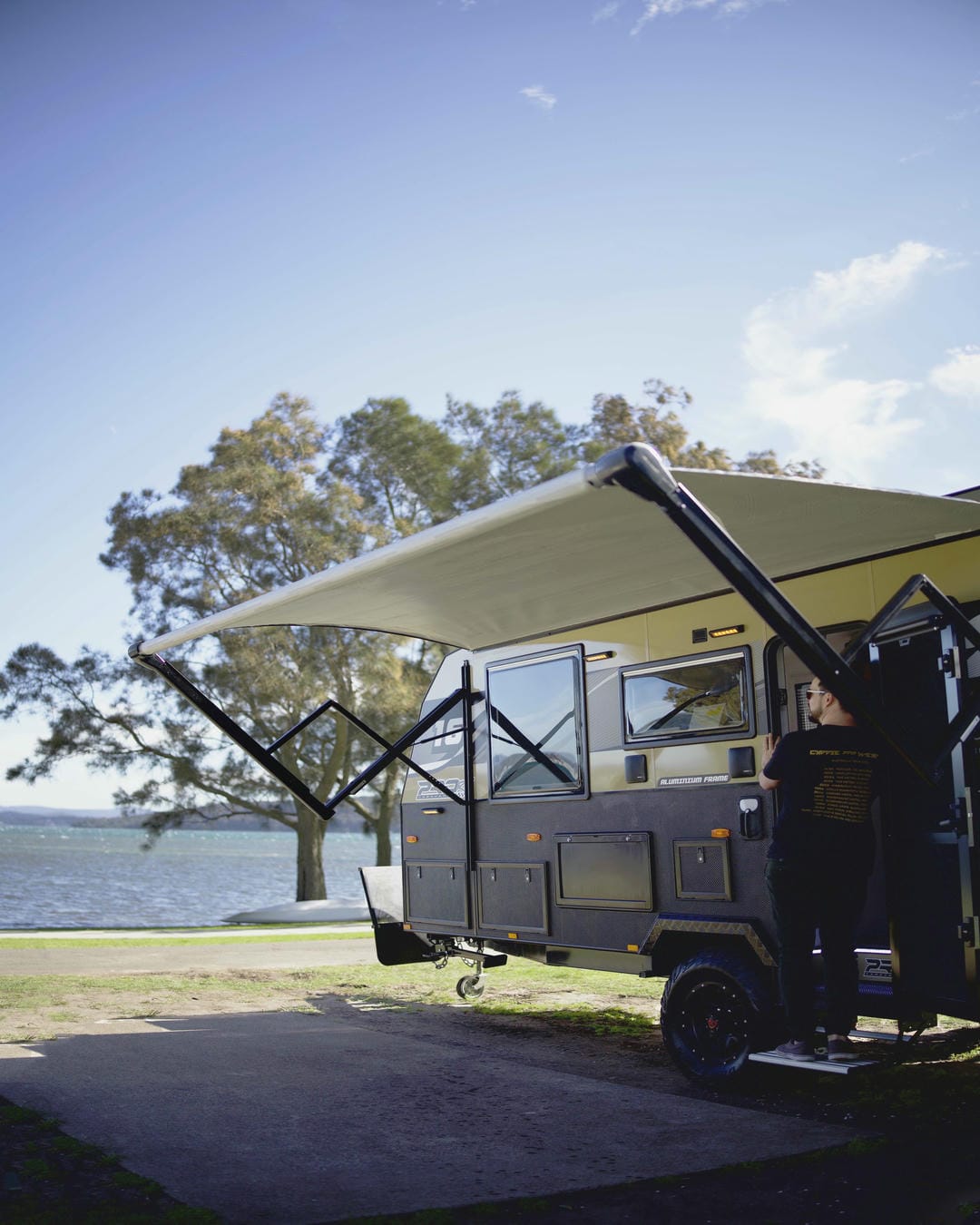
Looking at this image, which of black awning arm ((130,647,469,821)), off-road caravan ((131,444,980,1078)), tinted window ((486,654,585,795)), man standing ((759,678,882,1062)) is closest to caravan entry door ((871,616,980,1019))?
off-road caravan ((131,444,980,1078))

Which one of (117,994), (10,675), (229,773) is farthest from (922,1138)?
(10,675)

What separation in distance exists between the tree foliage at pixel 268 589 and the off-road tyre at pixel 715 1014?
42.6 ft

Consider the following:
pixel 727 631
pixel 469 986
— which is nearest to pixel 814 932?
pixel 727 631

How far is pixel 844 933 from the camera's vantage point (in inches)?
201

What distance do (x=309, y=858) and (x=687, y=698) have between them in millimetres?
15101

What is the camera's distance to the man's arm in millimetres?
5277

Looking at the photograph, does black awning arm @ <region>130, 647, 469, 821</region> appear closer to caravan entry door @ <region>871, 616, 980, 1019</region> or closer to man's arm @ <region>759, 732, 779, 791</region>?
man's arm @ <region>759, 732, 779, 791</region>

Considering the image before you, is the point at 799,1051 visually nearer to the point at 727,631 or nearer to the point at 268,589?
the point at 727,631

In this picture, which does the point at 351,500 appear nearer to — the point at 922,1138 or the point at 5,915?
the point at 5,915

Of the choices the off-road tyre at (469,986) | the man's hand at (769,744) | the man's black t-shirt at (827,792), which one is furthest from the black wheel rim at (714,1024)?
the off-road tyre at (469,986)

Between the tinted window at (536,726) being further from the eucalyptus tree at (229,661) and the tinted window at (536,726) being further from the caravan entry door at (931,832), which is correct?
the eucalyptus tree at (229,661)

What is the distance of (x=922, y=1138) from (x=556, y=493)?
3014 mm

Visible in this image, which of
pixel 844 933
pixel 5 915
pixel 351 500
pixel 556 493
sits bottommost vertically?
pixel 5 915

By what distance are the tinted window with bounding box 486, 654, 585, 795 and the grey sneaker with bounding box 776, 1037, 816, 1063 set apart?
212 centimetres
